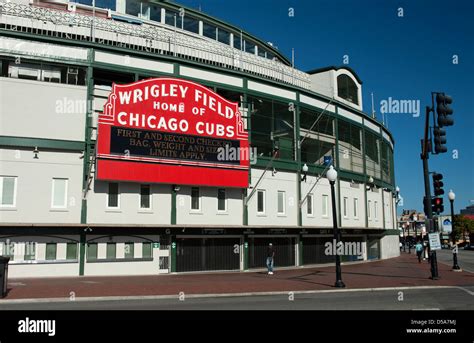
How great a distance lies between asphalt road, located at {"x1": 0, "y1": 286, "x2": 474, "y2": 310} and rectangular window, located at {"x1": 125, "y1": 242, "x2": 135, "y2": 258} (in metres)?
10.6

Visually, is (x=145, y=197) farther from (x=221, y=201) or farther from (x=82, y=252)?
(x=221, y=201)

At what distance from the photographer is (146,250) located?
1051 inches

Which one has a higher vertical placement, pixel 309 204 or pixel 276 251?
pixel 309 204

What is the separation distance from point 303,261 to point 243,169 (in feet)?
30.9

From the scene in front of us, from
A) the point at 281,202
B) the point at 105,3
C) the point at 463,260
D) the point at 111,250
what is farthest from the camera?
the point at 463,260

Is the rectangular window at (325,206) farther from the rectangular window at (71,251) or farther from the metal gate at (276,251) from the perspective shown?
the rectangular window at (71,251)

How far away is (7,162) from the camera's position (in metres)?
23.6

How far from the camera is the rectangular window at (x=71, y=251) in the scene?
24.4 m

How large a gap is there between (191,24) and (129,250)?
75.1 ft

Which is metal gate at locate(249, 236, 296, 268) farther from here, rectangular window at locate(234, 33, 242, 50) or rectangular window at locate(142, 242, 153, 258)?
rectangular window at locate(234, 33, 242, 50)

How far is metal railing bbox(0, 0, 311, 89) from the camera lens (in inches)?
1017

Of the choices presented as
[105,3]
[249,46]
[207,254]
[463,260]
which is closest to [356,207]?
[463,260]
